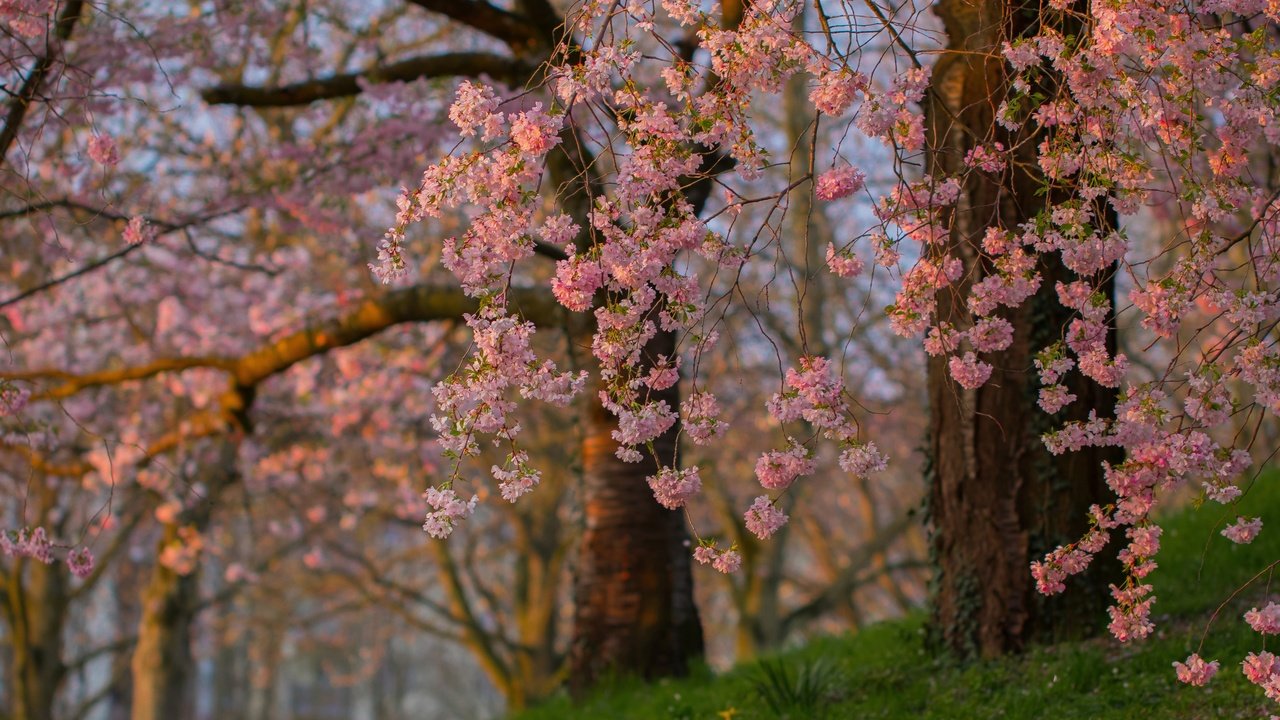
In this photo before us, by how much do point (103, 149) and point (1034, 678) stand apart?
5.58 meters

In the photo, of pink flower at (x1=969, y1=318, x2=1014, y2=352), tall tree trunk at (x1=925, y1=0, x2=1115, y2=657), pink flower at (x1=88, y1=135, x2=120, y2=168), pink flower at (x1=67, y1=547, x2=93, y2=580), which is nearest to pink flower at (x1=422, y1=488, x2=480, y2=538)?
pink flower at (x1=969, y1=318, x2=1014, y2=352)

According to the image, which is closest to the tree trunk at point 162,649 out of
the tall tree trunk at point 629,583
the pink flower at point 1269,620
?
the tall tree trunk at point 629,583

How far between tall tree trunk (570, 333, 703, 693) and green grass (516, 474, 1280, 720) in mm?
220

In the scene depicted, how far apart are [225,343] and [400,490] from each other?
357cm

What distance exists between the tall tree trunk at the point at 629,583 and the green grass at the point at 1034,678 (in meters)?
0.22

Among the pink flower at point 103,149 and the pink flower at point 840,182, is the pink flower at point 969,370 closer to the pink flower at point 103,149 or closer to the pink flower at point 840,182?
the pink flower at point 840,182

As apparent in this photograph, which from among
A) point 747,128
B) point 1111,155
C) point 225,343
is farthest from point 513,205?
point 225,343

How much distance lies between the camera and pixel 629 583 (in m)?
8.01

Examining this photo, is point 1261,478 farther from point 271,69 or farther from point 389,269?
point 271,69

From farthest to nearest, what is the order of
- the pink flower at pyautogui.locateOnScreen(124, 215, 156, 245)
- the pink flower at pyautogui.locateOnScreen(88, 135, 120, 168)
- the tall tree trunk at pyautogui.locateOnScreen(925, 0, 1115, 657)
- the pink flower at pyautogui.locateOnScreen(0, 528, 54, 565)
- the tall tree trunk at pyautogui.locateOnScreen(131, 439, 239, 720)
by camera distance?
the tall tree trunk at pyautogui.locateOnScreen(131, 439, 239, 720)
the pink flower at pyautogui.locateOnScreen(124, 215, 156, 245)
the pink flower at pyautogui.locateOnScreen(88, 135, 120, 168)
the tall tree trunk at pyautogui.locateOnScreen(925, 0, 1115, 657)
the pink flower at pyautogui.locateOnScreen(0, 528, 54, 565)

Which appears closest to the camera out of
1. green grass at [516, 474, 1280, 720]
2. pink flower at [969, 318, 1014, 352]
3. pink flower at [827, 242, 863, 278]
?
pink flower at [969, 318, 1014, 352]

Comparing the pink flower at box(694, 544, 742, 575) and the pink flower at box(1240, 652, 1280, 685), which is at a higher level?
the pink flower at box(694, 544, 742, 575)

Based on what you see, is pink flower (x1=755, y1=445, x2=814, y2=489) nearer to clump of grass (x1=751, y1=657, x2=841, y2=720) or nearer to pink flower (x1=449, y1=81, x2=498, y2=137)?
pink flower (x1=449, y1=81, x2=498, y2=137)

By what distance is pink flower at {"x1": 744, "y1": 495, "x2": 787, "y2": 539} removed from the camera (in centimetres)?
421
